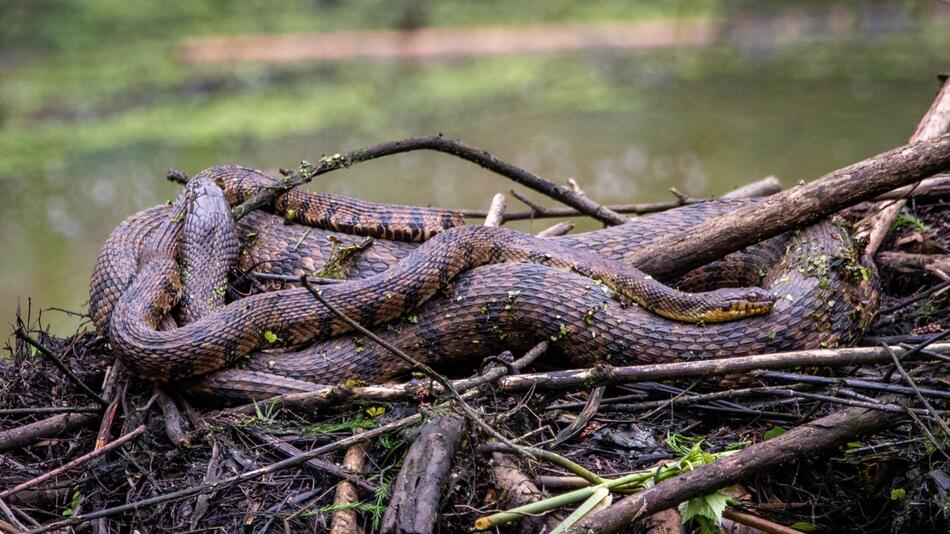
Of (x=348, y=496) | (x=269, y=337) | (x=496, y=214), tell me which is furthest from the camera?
(x=496, y=214)

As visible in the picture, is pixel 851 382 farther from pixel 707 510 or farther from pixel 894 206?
pixel 894 206

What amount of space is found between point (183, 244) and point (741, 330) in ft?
10.2

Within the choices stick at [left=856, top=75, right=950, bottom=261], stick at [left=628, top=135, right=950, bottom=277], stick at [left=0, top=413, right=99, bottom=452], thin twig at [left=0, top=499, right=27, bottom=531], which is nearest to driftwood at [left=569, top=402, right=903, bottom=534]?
stick at [left=628, top=135, right=950, bottom=277]

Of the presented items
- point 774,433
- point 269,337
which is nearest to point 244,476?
point 269,337

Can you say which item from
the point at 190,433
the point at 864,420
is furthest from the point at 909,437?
the point at 190,433

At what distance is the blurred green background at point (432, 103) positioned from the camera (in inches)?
400

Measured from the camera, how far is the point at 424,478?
120 inches

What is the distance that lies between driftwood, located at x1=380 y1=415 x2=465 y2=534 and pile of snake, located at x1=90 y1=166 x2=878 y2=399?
104cm

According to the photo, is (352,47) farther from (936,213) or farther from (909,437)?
(909,437)

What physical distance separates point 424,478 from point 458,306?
149 cm

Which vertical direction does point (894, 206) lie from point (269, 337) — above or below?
above

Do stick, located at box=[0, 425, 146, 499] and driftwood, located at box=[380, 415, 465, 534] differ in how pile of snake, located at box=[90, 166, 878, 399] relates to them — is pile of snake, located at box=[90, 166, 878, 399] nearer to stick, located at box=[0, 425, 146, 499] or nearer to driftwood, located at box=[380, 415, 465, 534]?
stick, located at box=[0, 425, 146, 499]

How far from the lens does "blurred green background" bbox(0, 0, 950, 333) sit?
10.2m

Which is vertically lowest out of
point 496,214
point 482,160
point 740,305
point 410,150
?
point 740,305
